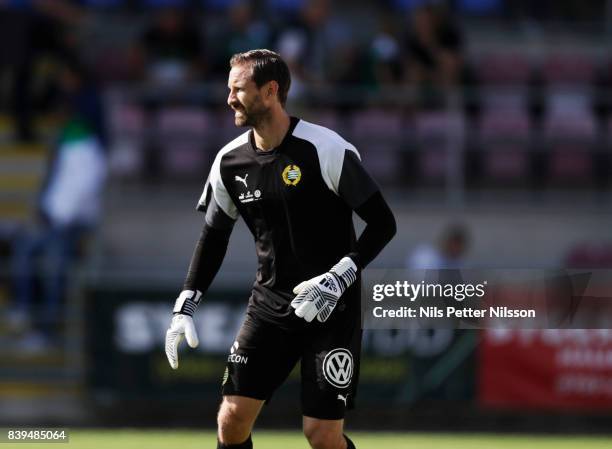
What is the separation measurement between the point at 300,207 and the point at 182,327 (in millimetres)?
900

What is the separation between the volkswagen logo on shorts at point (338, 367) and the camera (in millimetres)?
6250

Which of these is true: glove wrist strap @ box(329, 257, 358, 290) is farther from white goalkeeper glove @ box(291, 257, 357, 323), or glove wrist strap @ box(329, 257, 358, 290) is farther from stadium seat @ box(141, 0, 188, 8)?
stadium seat @ box(141, 0, 188, 8)

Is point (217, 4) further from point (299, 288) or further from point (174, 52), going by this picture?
A: point (299, 288)

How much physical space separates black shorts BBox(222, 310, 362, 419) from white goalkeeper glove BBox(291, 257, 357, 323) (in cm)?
19

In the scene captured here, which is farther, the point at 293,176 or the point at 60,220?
the point at 60,220

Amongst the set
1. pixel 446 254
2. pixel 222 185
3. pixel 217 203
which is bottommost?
pixel 446 254

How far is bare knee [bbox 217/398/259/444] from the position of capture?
6.28 meters

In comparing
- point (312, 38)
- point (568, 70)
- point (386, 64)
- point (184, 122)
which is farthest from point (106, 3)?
point (568, 70)

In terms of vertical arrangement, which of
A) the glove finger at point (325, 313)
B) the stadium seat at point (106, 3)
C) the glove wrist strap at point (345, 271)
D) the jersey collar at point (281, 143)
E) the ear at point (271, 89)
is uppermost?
the ear at point (271, 89)

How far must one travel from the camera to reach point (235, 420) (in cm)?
628

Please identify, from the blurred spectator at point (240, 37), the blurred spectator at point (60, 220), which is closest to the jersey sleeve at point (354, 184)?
the blurred spectator at point (60, 220)

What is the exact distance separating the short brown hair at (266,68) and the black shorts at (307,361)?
3.77 ft

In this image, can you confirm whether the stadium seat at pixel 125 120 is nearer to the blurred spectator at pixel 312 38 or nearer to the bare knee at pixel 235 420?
the blurred spectator at pixel 312 38

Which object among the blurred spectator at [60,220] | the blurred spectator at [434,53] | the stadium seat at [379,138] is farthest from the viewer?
the blurred spectator at [434,53]
